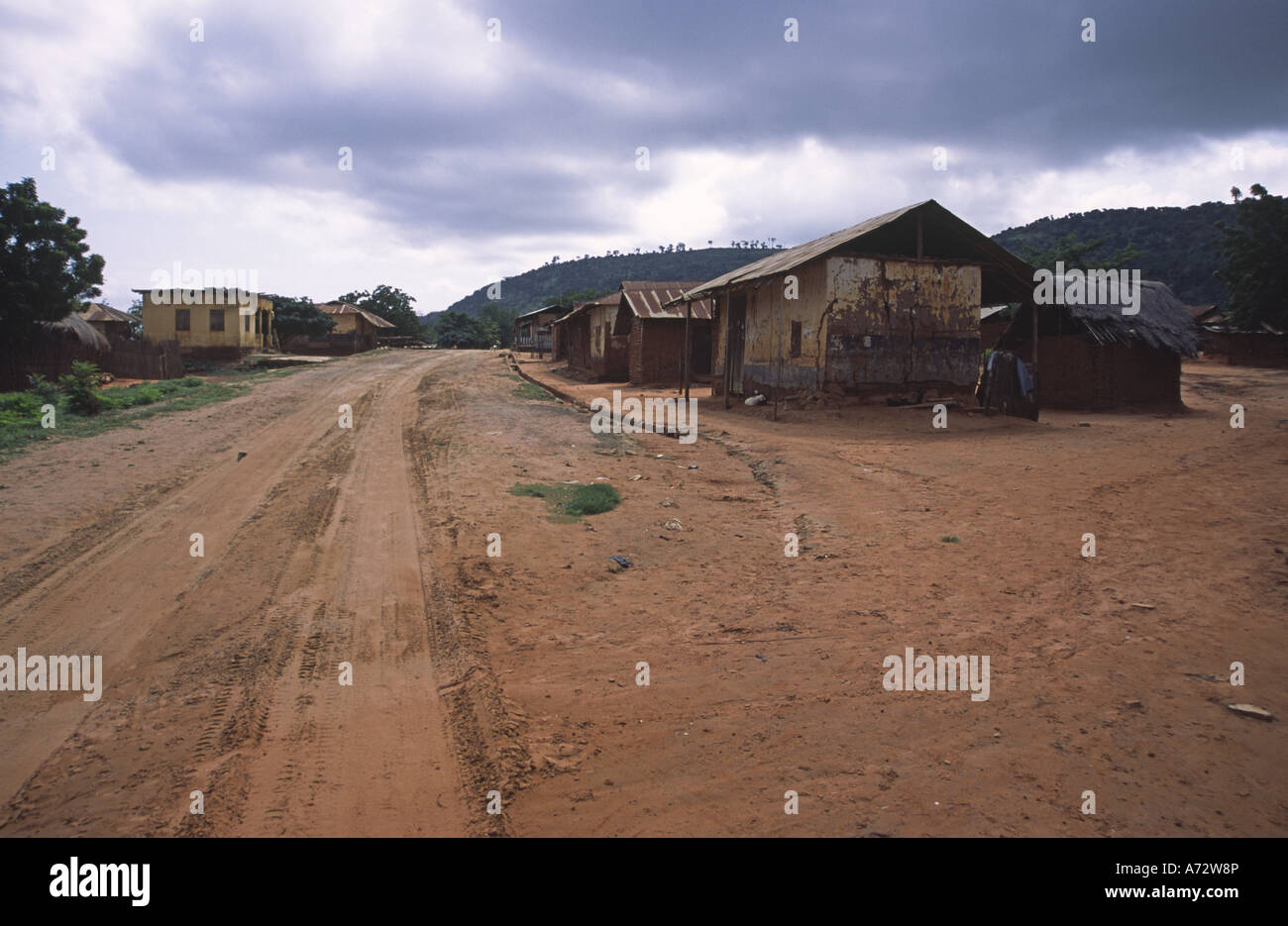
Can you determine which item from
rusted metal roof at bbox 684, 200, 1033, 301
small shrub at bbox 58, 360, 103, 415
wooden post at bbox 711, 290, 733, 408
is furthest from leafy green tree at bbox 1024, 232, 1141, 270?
small shrub at bbox 58, 360, 103, 415

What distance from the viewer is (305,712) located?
13.0 feet

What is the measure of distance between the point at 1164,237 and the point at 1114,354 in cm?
6430

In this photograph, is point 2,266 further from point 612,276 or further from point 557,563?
point 612,276

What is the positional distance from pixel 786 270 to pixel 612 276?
434 ft

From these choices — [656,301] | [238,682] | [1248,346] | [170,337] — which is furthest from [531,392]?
[170,337]

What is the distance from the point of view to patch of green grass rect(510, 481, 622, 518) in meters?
8.26

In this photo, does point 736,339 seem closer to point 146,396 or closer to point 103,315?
point 146,396

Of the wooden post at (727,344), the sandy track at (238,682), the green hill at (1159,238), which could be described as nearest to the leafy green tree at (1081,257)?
the green hill at (1159,238)

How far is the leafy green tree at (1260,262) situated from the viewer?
105 ft

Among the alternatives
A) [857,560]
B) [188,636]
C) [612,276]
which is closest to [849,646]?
[857,560]

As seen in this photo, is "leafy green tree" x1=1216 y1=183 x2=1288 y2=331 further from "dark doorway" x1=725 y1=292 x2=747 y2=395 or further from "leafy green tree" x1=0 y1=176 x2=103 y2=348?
"leafy green tree" x1=0 y1=176 x2=103 y2=348

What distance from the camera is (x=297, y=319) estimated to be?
51.0 meters

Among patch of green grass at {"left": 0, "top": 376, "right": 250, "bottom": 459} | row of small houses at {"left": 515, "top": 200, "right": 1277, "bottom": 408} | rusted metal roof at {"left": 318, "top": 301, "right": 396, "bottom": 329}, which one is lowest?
patch of green grass at {"left": 0, "top": 376, "right": 250, "bottom": 459}

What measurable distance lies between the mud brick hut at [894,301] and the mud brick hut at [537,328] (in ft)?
91.7
